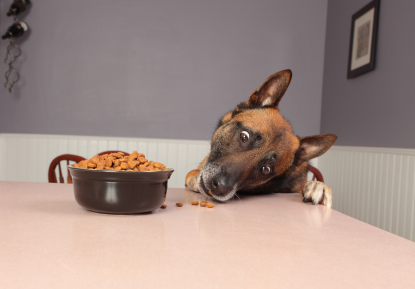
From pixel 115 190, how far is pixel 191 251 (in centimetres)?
34

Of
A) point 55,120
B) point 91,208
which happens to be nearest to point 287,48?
point 55,120

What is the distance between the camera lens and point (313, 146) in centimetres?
148

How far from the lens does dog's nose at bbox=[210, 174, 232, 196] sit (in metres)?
1.20

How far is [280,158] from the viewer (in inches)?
54.7

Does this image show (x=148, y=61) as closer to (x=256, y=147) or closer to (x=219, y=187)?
(x=256, y=147)

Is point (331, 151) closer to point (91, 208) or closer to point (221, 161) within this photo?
point (221, 161)

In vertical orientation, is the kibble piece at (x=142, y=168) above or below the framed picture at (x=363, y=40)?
below

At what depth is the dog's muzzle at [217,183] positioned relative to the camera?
47.4 inches

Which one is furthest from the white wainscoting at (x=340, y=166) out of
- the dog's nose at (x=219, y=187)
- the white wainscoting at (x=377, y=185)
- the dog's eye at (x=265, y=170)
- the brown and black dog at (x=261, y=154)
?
the dog's nose at (x=219, y=187)

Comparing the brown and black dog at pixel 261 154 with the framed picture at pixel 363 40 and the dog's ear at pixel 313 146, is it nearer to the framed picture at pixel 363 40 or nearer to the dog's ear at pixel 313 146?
the dog's ear at pixel 313 146

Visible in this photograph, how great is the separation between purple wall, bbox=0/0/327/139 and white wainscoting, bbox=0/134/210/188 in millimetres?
99

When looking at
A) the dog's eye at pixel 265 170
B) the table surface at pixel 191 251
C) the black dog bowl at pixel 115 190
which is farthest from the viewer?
the dog's eye at pixel 265 170

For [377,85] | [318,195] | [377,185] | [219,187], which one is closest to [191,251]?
[219,187]

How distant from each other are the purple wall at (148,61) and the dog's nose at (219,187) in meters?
2.58
